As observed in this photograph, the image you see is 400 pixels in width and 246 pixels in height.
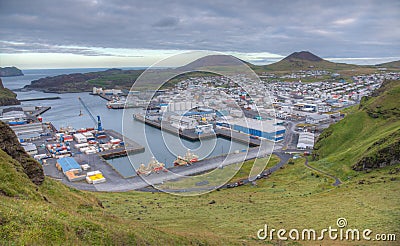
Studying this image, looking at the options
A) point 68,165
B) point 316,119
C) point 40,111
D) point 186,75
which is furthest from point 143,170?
point 40,111

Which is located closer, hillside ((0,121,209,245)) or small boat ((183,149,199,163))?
hillside ((0,121,209,245))

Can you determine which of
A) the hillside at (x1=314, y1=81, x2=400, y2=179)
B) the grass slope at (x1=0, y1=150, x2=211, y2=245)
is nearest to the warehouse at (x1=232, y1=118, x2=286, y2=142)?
the hillside at (x1=314, y1=81, x2=400, y2=179)

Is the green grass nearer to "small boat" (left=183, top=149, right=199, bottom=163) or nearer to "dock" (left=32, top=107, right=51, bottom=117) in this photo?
"small boat" (left=183, top=149, right=199, bottom=163)

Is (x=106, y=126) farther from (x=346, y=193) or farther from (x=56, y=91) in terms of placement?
(x=56, y=91)

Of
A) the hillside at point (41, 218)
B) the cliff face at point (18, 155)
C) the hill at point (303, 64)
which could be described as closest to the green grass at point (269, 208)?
the hillside at point (41, 218)

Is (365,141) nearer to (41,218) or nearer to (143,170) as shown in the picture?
(143,170)

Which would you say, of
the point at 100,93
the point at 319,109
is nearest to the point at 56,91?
the point at 100,93
